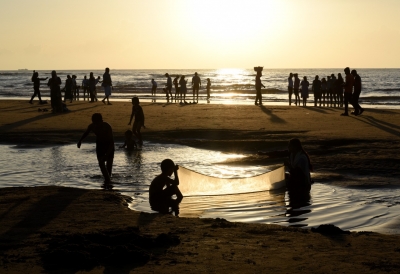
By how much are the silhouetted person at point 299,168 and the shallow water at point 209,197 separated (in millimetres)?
274

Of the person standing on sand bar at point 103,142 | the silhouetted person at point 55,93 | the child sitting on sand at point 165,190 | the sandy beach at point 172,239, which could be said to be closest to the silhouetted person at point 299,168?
the sandy beach at point 172,239


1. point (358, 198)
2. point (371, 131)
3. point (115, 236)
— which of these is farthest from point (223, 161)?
point (115, 236)

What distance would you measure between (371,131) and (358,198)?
27.8 feet

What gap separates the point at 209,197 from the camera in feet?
35.4

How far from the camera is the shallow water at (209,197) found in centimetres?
908

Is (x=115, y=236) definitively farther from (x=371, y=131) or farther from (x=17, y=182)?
(x=371, y=131)

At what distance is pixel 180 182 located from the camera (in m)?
10.8

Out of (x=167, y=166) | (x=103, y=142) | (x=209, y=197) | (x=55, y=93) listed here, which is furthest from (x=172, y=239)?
(x=55, y=93)

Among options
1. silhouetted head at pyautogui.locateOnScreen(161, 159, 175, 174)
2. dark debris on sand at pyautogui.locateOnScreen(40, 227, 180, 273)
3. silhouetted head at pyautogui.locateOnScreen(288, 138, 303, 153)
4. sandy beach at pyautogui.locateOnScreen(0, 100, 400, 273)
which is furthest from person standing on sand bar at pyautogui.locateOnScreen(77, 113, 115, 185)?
dark debris on sand at pyautogui.locateOnScreen(40, 227, 180, 273)

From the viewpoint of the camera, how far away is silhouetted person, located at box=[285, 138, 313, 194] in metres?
10.8

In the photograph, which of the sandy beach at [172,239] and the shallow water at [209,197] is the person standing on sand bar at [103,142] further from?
the sandy beach at [172,239]

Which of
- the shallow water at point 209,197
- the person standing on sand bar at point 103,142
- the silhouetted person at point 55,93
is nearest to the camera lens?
the shallow water at point 209,197

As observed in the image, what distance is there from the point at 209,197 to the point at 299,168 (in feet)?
5.45

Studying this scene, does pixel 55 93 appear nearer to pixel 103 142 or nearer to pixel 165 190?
pixel 103 142
